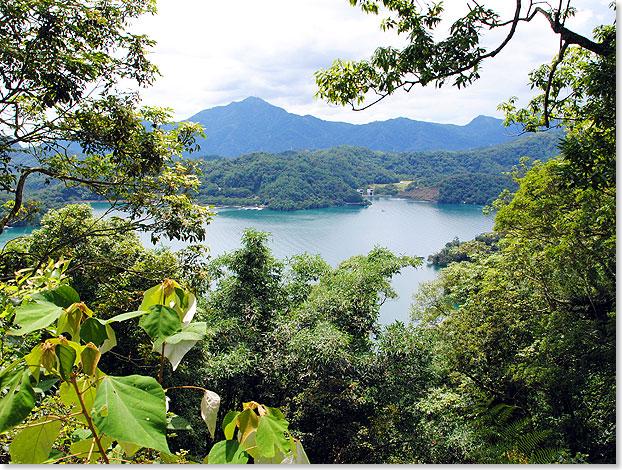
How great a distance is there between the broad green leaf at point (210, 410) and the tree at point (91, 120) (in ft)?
10.0

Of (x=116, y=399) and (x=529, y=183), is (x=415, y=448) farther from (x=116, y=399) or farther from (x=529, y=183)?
(x=116, y=399)

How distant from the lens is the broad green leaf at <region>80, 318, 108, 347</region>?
0.54m

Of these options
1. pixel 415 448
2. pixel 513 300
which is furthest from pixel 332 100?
pixel 415 448

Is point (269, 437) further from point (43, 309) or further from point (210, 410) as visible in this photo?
point (43, 309)

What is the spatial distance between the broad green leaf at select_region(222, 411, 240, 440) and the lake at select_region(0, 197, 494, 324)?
41.9 ft

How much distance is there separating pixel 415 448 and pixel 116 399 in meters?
5.53

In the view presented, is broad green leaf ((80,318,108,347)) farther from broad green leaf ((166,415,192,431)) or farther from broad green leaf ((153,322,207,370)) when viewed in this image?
broad green leaf ((166,415,192,431))

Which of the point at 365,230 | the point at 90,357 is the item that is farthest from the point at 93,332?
the point at 365,230

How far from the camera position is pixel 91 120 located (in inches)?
127

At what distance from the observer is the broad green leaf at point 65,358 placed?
49 cm

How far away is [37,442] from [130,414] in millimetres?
231

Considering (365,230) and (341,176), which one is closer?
(365,230)

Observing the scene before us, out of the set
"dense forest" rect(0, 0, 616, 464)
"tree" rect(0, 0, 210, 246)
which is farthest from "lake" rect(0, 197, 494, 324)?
"tree" rect(0, 0, 210, 246)

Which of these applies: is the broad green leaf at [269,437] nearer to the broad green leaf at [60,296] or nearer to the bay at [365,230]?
the broad green leaf at [60,296]
